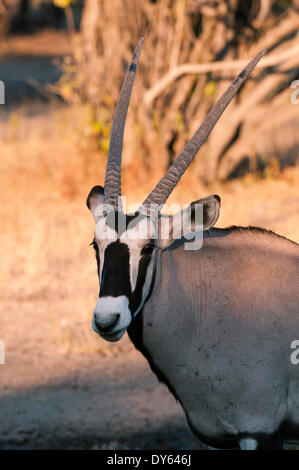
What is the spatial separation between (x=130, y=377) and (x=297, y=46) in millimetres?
5366

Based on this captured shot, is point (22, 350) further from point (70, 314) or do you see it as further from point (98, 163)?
point (98, 163)

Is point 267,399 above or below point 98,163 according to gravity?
below

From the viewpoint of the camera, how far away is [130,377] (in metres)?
6.40

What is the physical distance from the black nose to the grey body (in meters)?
0.51

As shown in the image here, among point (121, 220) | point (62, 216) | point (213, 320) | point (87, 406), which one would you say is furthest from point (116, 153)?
point (62, 216)

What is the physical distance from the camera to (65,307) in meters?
7.83

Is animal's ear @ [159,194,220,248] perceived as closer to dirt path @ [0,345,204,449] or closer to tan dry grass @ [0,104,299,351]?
dirt path @ [0,345,204,449]

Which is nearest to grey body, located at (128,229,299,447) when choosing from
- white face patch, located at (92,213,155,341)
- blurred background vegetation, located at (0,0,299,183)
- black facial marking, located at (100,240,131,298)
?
white face patch, located at (92,213,155,341)

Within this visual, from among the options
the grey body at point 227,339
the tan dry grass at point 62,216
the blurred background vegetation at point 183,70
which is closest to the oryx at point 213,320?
the grey body at point 227,339

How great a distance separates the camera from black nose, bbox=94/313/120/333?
11.4ft

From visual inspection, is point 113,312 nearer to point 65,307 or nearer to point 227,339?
point 227,339

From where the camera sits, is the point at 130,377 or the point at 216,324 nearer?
the point at 216,324

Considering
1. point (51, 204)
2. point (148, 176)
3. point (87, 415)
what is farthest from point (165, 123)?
point (87, 415)

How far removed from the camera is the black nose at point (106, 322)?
3.49 meters
